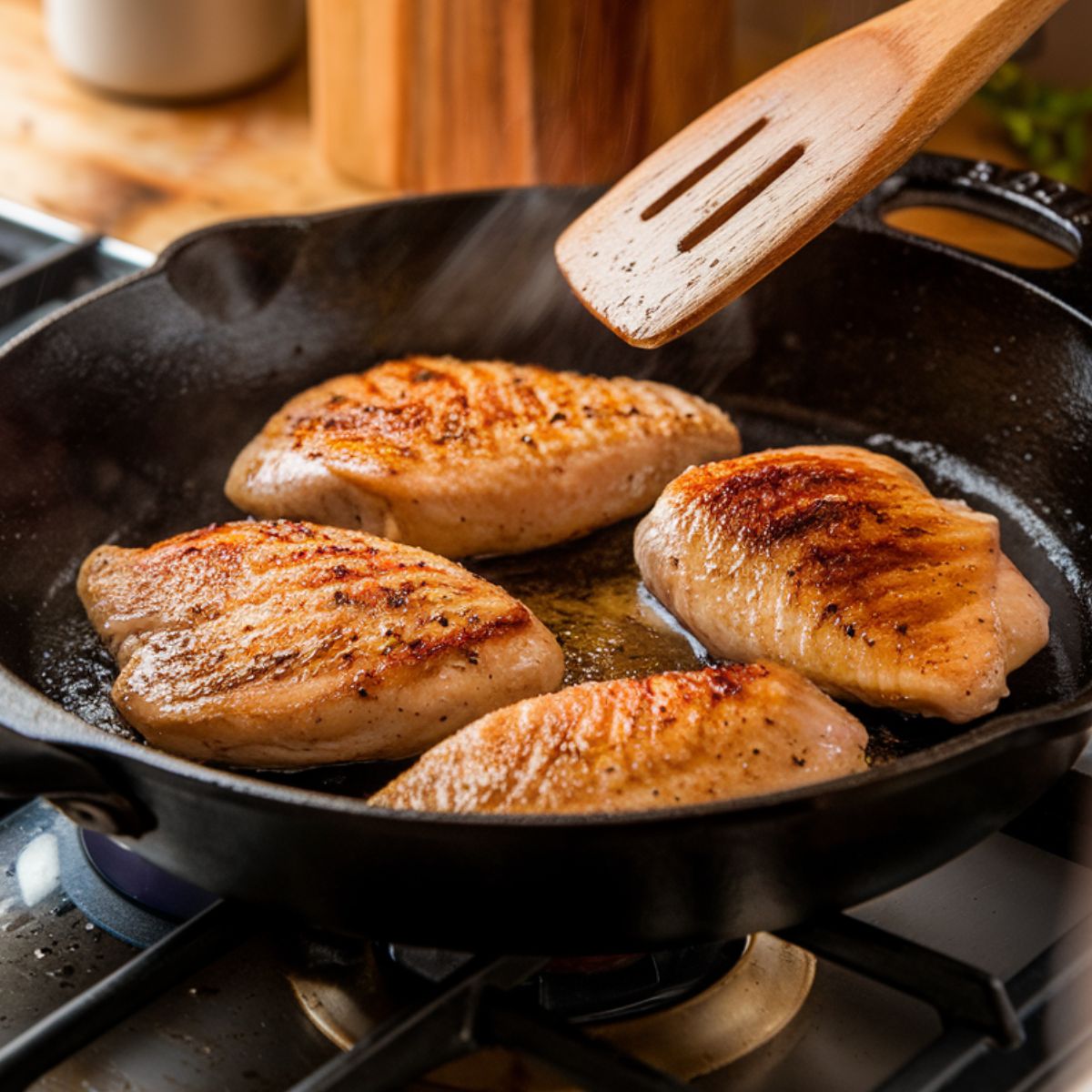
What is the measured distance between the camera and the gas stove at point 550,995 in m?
0.87

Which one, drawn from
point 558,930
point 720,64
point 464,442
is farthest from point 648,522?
point 720,64

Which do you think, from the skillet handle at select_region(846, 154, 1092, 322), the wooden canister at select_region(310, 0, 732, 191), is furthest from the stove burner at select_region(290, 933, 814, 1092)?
the wooden canister at select_region(310, 0, 732, 191)

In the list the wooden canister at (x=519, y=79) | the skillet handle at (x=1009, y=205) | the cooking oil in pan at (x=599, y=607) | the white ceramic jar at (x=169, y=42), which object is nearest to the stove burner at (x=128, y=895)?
the cooking oil in pan at (x=599, y=607)

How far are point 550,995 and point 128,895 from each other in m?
0.34

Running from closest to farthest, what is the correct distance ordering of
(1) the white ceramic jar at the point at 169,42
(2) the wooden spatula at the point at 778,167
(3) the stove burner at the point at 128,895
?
(3) the stove burner at the point at 128,895
(2) the wooden spatula at the point at 778,167
(1) the white ceramic jar at the point at 169,42

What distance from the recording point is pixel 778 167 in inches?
52.2

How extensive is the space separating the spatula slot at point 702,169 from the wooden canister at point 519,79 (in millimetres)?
537

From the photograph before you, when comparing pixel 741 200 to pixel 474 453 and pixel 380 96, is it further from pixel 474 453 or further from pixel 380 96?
pixel 380 96

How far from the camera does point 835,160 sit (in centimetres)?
127

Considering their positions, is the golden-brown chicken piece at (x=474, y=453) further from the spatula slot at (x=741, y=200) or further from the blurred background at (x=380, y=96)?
the blurred background at (x=380, y=96)

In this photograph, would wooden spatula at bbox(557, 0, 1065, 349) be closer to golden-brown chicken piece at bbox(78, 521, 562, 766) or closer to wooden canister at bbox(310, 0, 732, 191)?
golden-brown chicken piece at bbox(78, 521, 562, 766)

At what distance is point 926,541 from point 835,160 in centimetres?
34

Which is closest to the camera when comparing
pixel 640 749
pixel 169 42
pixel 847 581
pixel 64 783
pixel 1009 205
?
pixel 64 783

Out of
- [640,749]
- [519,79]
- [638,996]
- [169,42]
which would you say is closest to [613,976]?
[638,996]
